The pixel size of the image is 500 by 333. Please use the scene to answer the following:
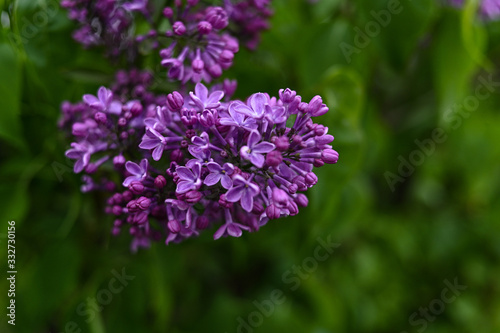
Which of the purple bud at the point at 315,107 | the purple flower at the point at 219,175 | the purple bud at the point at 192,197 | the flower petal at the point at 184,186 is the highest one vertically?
the purple bud at the point at 315,107

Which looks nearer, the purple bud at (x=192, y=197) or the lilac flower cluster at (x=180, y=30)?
the purple bud at (x=192, y=197)

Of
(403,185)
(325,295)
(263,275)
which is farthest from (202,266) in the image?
(403,185)

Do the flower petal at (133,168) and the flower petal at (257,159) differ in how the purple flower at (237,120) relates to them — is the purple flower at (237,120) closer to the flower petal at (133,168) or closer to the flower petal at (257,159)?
the flower petal at (257,159)

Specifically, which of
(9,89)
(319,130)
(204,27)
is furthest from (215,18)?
(9,89)

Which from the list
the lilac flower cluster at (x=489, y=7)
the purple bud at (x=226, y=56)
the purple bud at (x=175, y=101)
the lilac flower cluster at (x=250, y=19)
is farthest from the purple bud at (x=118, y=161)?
the lilac flower cluster at (x=489, y=7)

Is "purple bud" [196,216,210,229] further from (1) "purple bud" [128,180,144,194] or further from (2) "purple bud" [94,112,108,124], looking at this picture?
(2) "purple bud" [94,112,108,124]
